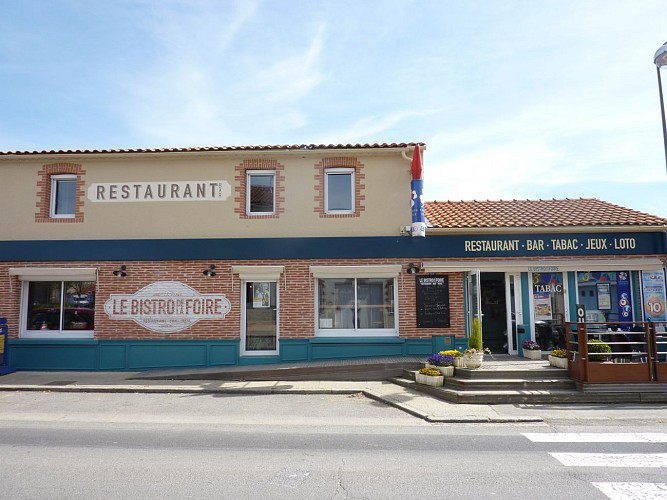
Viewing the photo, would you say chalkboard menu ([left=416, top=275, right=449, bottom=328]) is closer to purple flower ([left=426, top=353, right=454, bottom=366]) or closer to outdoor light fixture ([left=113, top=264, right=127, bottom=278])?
purple flower ([left=426, top=353, right=454, bottom=366])

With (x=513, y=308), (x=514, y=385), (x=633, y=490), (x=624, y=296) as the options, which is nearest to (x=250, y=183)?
(x=513, y=308)

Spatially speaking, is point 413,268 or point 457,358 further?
point 413,268

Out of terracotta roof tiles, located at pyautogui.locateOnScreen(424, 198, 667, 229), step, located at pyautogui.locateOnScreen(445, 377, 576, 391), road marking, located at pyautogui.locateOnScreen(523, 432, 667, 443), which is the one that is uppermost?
terracotta roof tiles, located at pyautogui.locateOnScreen(424, 198, 667, 229)

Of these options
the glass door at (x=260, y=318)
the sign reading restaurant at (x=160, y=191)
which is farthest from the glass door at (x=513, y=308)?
the sign reading restaurant at (x=160, y=191)

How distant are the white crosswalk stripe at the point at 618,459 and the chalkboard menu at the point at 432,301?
17.4 ft

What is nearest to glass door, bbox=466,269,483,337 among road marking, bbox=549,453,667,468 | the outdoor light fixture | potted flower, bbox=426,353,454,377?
potted flower, bbox=426,353,454,377

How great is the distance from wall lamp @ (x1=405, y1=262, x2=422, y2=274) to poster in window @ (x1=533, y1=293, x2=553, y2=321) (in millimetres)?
2994

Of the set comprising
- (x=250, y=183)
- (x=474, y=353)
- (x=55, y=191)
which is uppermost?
(x=250, y=183)

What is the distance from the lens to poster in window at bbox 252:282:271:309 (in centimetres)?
1288

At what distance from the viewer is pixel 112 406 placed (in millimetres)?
9180

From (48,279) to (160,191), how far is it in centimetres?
371

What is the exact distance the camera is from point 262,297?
12.9 meters

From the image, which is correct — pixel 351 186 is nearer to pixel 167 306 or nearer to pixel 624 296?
pixel 167 306

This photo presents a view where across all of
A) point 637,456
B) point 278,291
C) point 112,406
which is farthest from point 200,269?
point 637,456
